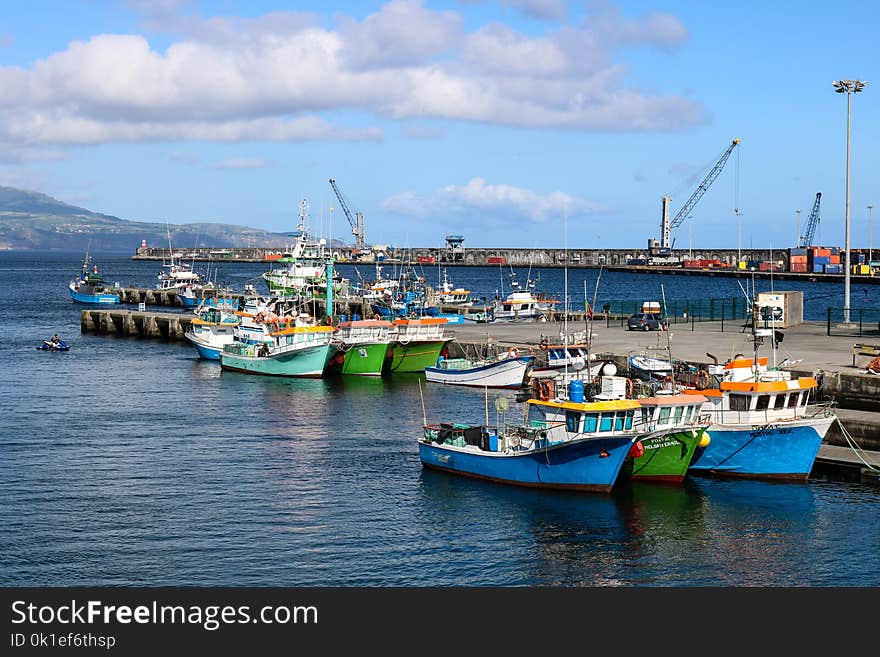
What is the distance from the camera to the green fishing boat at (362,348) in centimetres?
8181

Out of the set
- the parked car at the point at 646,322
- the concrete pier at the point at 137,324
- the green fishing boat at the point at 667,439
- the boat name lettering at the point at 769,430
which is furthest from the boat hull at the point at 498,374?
the concrete pier at the point at 137,324

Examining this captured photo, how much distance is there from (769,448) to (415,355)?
133 feet

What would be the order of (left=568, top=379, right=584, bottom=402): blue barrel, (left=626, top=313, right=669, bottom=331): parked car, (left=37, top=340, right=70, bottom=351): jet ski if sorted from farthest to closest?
(left=37, top=340, right=70, bottom=351): jet ski → (left=626, top=313, right=669, bottom=331): parked car → (left=568, top=379, right=584, bottom=402): blue barrel

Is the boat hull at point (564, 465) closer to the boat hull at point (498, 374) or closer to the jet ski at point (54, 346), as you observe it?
the boat hull at point (498, 374)

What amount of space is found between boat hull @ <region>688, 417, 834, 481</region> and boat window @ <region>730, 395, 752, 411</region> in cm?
77

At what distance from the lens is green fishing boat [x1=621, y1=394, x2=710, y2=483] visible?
44.2 metres

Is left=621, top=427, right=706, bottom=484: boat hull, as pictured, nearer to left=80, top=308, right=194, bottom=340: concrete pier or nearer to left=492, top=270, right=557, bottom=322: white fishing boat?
left=492, top=270, right=557, bottom=322: white fishing boat

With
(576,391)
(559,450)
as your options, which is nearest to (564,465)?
(559,450)

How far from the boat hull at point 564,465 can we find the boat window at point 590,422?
0.48 metres

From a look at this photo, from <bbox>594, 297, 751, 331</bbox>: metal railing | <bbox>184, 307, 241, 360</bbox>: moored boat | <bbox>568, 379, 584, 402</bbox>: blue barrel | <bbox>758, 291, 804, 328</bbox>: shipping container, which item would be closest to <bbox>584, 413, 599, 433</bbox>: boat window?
<bbox>568, 379, 584, 402</bbox>: blue barrel

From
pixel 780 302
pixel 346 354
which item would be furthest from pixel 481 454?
pixel 780 302

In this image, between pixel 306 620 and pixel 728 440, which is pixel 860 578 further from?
pixel 306 620

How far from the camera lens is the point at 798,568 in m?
35.3

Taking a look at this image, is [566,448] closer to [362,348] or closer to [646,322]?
[362,348]
